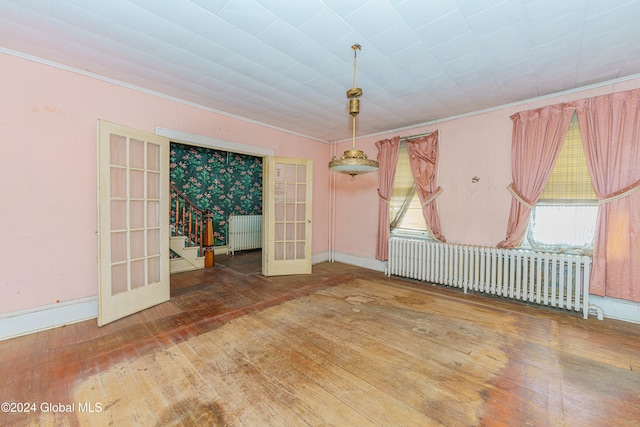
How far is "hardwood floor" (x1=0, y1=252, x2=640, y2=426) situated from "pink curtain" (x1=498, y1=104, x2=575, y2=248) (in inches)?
46.4

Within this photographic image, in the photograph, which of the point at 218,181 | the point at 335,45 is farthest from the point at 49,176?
the point at 218,181

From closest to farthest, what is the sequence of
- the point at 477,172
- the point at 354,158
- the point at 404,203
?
the point at 354,158, the point at 477,172, the point at 404,203

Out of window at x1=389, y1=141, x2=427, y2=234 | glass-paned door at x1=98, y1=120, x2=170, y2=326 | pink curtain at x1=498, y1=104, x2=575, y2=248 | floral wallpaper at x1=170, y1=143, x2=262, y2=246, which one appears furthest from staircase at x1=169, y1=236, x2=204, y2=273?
pink curtain at x1=498, y1=104, x2=575, y2=248

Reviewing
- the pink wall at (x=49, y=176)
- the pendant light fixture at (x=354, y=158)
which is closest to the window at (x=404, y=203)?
the pendant light fixture at (x=354, y=158)

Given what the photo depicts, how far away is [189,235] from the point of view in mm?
5664

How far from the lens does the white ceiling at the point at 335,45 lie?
1.95m

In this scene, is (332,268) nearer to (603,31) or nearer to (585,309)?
(585,309)

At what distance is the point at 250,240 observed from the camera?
283 inches

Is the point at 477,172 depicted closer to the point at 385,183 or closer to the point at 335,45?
the point at 385,183

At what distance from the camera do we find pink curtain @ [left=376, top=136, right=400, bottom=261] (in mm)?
4941

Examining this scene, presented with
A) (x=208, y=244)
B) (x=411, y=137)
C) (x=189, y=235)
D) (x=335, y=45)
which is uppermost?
(x=335, y=45)

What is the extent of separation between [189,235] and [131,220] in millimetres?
2662

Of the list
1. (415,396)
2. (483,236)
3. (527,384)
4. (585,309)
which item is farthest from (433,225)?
(415,396)

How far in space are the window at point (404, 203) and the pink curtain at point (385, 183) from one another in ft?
0.31
